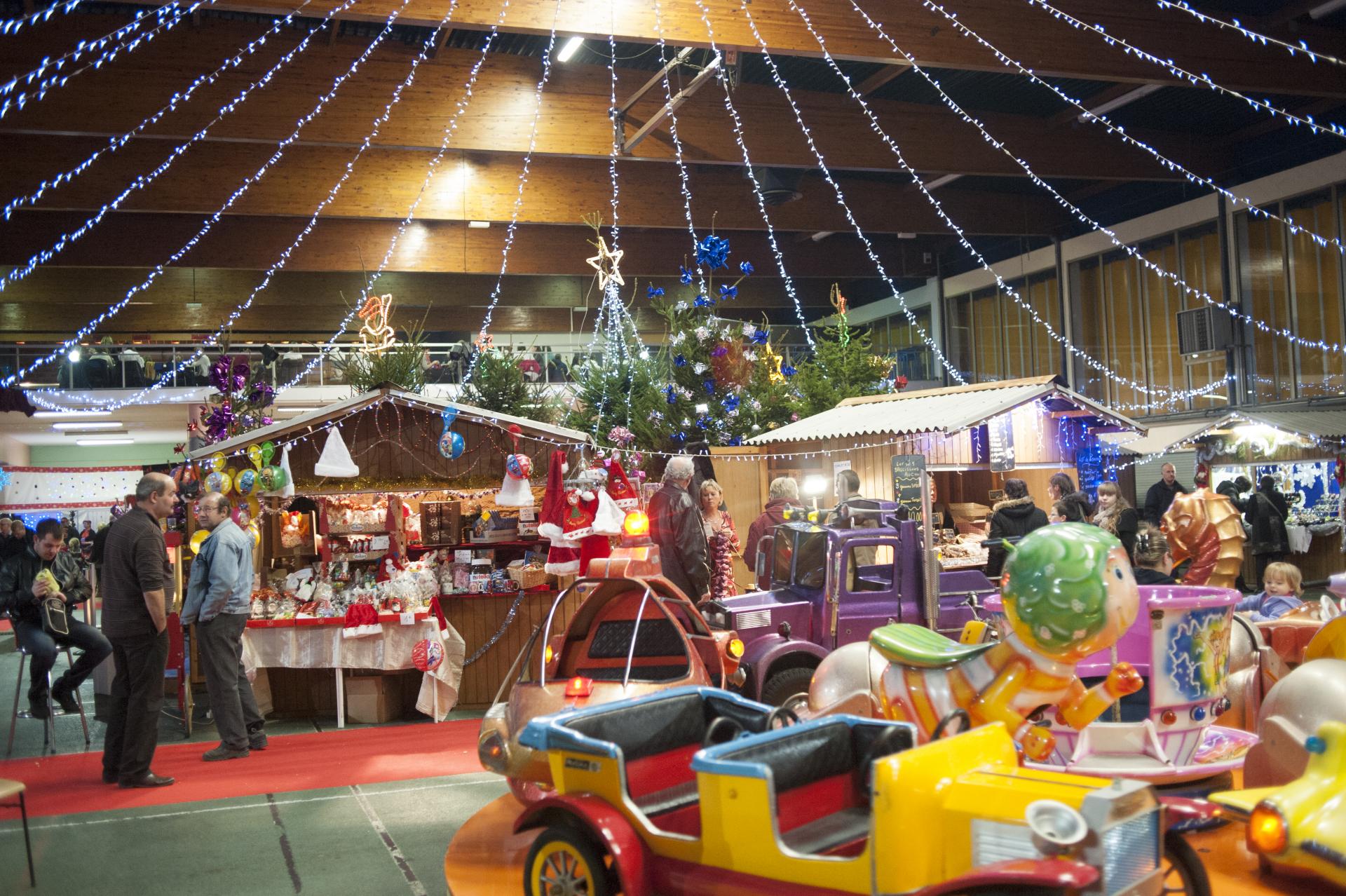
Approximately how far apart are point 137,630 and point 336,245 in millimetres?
8650

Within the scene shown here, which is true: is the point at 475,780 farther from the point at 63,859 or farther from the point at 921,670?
the point at 921,670

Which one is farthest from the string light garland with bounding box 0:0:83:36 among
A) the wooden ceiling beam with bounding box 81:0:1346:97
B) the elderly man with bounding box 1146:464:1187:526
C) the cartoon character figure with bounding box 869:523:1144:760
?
the elderly man with bounding box 1146:464:1187:526

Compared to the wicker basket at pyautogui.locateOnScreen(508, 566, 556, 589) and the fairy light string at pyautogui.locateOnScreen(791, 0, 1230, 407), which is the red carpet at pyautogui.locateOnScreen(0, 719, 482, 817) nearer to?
the wicker basket at pyautogui.locateOnScreen(508, 566, 556, 589)

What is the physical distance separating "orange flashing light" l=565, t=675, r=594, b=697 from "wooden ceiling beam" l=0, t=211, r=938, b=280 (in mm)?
9806

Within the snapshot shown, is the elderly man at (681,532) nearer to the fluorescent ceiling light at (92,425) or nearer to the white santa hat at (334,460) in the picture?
the white santa hat at (334,460)

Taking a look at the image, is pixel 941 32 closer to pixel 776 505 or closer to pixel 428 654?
pixel 776 505

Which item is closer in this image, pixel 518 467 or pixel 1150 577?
pixel 1150 577

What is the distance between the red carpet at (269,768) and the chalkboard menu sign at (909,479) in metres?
3.52

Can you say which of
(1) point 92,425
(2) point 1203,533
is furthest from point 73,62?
(1) point 92,425

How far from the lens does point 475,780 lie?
6.23 metres

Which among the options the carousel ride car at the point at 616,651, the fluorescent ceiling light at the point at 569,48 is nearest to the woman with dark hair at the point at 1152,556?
the carousel ride car at the point at 616,651

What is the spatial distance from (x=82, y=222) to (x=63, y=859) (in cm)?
1062

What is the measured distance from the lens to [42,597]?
7.79 metres

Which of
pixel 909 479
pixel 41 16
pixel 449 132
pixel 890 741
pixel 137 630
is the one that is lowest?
pixel 890 741
